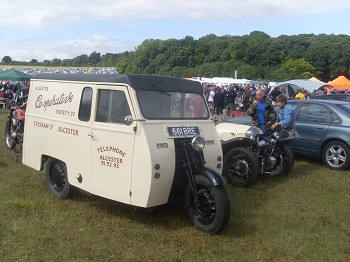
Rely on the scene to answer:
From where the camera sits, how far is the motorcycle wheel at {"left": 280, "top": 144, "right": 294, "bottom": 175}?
824 cm

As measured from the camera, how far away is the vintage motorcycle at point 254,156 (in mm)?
7402

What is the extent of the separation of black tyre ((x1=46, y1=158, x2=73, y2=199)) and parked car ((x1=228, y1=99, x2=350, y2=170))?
14.1ft

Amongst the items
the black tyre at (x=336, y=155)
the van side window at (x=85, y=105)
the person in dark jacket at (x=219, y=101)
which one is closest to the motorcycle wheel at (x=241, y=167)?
the black tyre at (x=336, y=155)

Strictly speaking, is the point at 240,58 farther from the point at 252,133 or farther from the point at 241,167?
the point at 241,167

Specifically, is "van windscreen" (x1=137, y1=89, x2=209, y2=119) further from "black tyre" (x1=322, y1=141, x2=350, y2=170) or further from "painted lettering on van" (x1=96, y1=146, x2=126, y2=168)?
"black tyre" (x1=322, y1=141, x2=350, y2=170)

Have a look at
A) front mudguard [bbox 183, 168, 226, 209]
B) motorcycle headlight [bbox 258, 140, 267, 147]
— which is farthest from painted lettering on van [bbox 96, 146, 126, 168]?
motorcycle headlight [bbox 258, 140, 267, 147]

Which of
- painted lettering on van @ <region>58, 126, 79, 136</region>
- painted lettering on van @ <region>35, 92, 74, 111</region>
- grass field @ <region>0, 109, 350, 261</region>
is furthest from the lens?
painted lettering on van @ <region>35, 92, 74, 111</region>

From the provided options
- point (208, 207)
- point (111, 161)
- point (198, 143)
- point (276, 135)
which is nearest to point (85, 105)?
point (111, 161)

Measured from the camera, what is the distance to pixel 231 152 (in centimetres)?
765

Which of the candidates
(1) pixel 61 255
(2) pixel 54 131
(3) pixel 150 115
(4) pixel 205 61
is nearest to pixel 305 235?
(3) pixel 150 115

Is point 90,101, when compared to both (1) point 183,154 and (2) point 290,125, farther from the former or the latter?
(2) point 290,125

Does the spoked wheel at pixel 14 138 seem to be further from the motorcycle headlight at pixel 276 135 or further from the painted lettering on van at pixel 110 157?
the motorcycle headlight at pixel 276 135

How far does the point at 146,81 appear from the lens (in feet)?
17.7

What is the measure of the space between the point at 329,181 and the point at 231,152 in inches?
83.6
